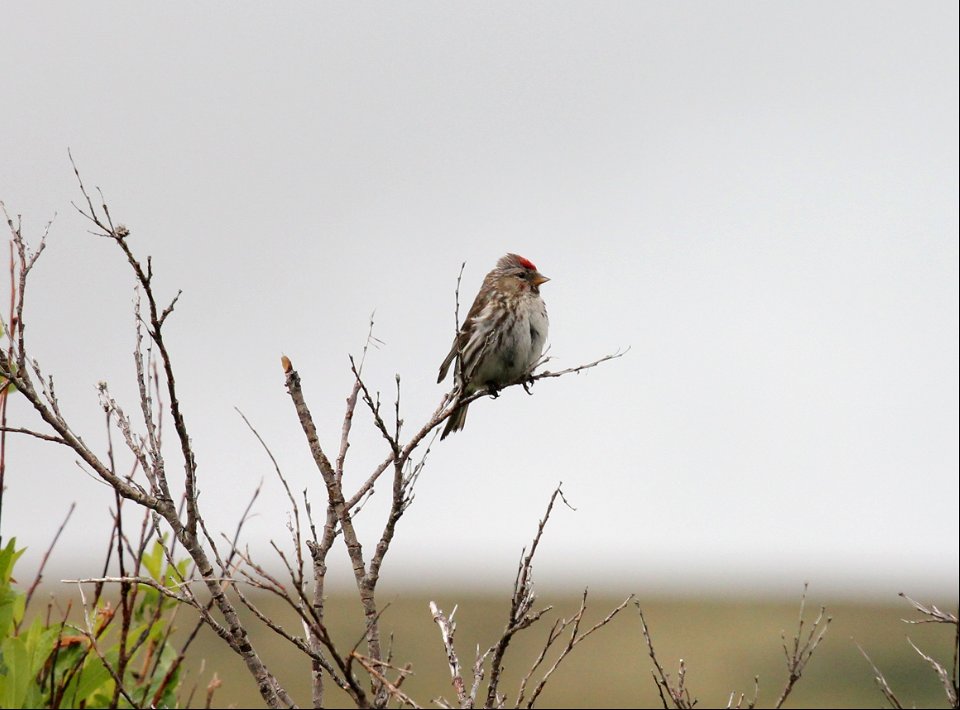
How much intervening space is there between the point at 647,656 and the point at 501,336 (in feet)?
133

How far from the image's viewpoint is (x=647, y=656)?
4728cm

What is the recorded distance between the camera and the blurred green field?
1624 inches

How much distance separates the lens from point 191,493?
14.4 feet

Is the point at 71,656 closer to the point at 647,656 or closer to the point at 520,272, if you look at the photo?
the point at 520,272

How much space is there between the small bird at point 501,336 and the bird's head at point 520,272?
0.03 meters

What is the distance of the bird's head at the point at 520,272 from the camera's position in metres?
9.70

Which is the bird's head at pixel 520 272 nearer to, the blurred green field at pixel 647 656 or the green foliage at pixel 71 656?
the green foliage at pixel 71 656

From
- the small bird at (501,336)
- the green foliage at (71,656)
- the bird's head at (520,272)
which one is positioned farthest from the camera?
the bird's head at (520,272)

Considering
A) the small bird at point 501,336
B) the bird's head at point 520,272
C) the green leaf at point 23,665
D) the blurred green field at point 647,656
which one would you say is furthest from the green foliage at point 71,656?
the blurred green field at point 647,656

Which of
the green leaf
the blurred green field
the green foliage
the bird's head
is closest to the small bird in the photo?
the bird's head

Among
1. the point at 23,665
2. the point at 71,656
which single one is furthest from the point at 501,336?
the point at 23,665

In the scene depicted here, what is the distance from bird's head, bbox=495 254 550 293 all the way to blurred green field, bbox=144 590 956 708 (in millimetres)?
28620

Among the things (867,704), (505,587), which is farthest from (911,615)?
(505,587)

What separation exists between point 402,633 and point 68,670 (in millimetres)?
42577
